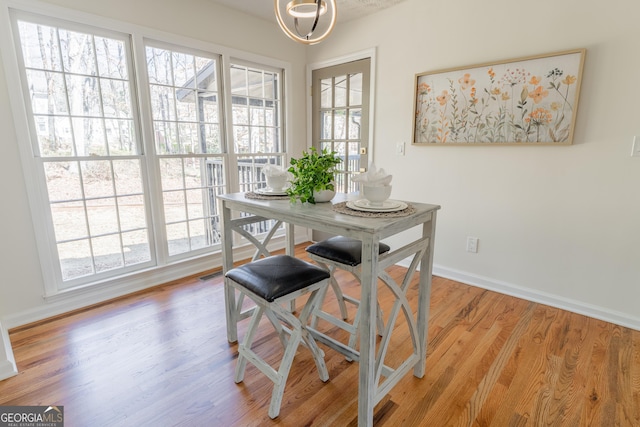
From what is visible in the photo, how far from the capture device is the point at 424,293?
5.28ft

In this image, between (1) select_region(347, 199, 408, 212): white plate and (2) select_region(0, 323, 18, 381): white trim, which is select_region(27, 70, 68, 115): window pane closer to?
(2) select_region(0, 323, 18, 381): white trim

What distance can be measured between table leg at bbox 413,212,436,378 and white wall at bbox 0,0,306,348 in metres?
2.27

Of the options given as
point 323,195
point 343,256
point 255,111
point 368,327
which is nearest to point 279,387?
point 368,327

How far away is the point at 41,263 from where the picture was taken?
2242 millimetres

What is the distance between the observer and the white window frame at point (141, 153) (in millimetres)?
2018

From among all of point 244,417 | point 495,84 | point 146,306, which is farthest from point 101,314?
point 495,84

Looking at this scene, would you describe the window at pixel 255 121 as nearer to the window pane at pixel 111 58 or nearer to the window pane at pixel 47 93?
the window pane at pixel 111 58

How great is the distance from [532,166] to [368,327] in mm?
1952

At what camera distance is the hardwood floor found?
1.45 m

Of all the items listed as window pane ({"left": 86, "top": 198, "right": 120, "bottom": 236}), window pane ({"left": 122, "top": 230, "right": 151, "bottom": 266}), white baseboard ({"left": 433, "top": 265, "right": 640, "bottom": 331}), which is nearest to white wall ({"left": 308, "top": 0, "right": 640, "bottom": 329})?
white baseboard ({"left": 433, "top": 265, "right": 640, "bottom": 331})

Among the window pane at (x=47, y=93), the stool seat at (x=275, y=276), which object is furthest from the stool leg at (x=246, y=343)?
the window pane at (x=47, y=93)

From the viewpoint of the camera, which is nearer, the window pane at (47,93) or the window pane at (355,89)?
the window pane at (47,93)

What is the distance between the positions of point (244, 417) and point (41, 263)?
1885 mm

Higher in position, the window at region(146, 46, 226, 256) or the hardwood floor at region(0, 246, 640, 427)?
the window at region(146, 46, 226, 256)
